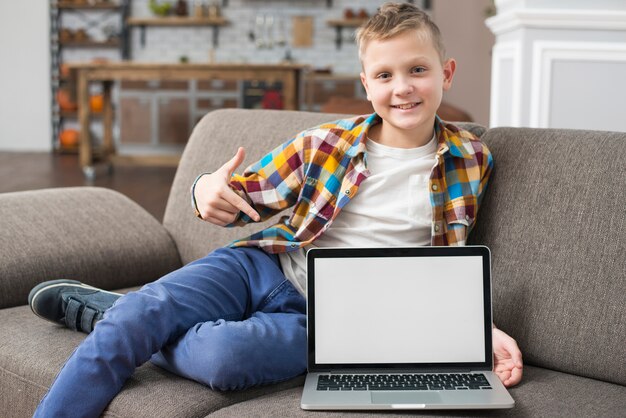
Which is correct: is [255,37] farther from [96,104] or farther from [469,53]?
[469,53]

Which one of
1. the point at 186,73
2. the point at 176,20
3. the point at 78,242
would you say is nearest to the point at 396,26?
the point at 78,242

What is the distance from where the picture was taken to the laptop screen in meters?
A: 1.40

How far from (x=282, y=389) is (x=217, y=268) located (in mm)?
287

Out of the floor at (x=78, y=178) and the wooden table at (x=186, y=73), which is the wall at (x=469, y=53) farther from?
the floor at (x=78, y=178)

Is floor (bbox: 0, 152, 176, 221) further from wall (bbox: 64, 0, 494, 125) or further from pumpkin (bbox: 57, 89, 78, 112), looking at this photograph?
wall (bbox: 64, 0, 494, 125)

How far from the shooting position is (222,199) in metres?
1.58

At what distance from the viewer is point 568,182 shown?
1568 mm

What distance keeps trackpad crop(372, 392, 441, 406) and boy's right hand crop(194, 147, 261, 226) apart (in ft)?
1.49

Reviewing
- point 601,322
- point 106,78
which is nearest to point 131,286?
point 601,322

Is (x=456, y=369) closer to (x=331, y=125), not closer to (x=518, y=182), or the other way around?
(x=518, y=182)

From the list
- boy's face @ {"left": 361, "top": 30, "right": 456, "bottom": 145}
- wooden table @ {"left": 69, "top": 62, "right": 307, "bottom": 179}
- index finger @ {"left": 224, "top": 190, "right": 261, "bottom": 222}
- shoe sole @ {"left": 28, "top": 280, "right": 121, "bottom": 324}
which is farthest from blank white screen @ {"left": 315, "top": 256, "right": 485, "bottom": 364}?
wooden table @ {"left": 69, "top": 62, "right": 307, "bottom": 179}

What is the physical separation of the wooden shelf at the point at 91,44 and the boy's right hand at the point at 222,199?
804 centimetres

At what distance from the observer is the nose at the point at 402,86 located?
1566mm

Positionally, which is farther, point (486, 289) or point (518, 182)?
point (518, 182)
